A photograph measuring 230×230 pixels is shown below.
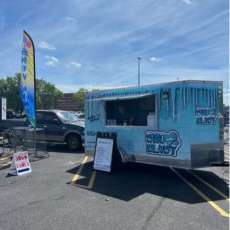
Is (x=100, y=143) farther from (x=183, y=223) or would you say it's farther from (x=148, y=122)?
(x=183, y=223)

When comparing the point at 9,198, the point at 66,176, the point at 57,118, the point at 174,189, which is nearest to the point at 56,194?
the point at 9,198

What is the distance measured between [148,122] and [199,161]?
5.46 feet

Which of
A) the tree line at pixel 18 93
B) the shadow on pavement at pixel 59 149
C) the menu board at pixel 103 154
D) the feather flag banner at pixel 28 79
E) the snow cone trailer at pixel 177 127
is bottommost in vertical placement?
the shadow on pavement at pixel 59 149

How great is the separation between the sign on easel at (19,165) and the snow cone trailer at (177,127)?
8.91ft

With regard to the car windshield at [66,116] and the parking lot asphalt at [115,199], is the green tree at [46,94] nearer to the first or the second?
the car windshield at [66,116]

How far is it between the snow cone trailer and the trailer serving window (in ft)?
0.39

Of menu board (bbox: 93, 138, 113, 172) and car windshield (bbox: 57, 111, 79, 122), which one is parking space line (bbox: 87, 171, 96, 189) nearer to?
menu board (bbox: 93, 138, 113, 172)

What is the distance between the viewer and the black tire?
38.1ft

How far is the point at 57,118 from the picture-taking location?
11.9 metres

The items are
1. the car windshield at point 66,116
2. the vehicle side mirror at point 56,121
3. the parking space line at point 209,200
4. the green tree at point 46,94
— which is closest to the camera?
the parking space line at point 209,200

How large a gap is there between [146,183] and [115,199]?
1421 millimetres

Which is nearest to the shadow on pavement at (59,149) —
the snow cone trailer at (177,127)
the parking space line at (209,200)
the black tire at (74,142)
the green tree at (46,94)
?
the black tire at (74,142)

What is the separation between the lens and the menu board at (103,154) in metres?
7.65

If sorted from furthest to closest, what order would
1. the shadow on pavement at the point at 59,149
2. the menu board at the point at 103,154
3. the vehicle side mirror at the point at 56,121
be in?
1. the vehicle side mirror at the point at 56,121
2. the shadow on pavement at the point at 59,149
3. the menu board at the point at 103,154
